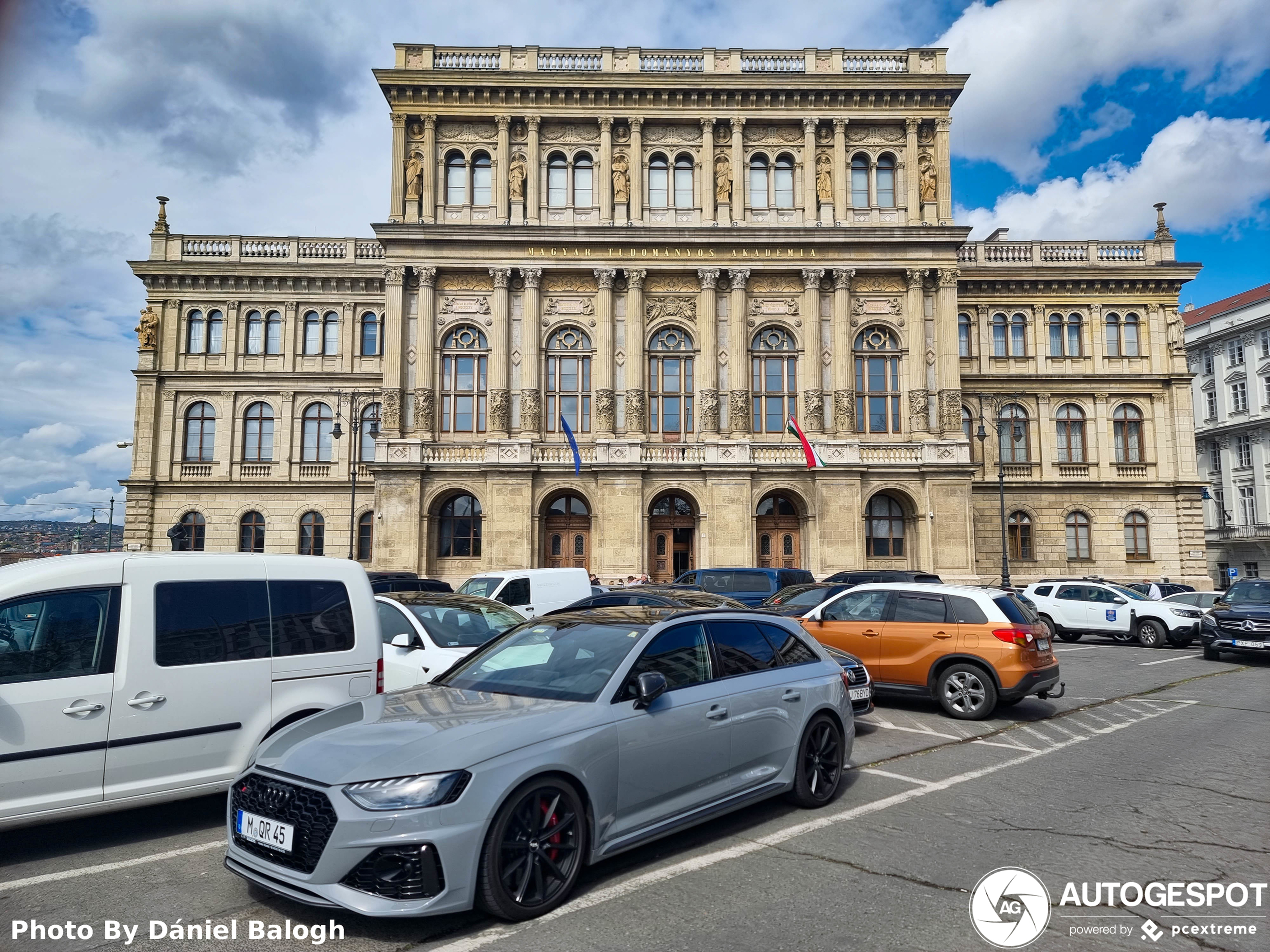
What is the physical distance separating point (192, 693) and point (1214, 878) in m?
7.26

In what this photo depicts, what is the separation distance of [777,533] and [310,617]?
97.1 feet

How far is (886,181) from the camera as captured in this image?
122 feet

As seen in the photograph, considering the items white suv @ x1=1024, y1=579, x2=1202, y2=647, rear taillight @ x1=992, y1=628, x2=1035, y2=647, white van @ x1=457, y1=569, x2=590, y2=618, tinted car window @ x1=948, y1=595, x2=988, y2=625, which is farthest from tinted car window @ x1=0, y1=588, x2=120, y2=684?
white suv @ x1=1024, y1=579, x2=1202, y2=647

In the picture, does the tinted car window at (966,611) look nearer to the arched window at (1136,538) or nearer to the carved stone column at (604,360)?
the carved stone column at (604,360)

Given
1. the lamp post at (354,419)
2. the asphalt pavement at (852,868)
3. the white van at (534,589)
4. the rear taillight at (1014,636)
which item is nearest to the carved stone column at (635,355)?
the lamp post at (354,419)

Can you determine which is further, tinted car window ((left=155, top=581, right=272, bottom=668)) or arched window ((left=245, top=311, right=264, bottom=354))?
arched window ((left=245, top=311, right=264, bottom=354))

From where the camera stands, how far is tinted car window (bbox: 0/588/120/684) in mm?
5691

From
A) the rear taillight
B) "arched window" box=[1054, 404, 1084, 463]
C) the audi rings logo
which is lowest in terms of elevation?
the audi rings logo

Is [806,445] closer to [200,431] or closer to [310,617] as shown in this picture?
[310,617]

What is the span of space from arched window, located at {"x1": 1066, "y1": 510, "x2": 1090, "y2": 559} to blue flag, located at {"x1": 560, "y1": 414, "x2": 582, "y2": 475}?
79.4ft

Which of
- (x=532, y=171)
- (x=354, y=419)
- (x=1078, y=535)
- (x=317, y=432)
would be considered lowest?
(x=1078, y=535)

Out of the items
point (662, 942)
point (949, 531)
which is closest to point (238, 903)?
point (662, 942)

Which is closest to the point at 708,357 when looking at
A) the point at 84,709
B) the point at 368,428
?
the point at 368,428

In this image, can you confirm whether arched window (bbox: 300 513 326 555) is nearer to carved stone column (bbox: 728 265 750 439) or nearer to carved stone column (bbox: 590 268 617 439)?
carved stone column (bbox: 590 268 617 439)
